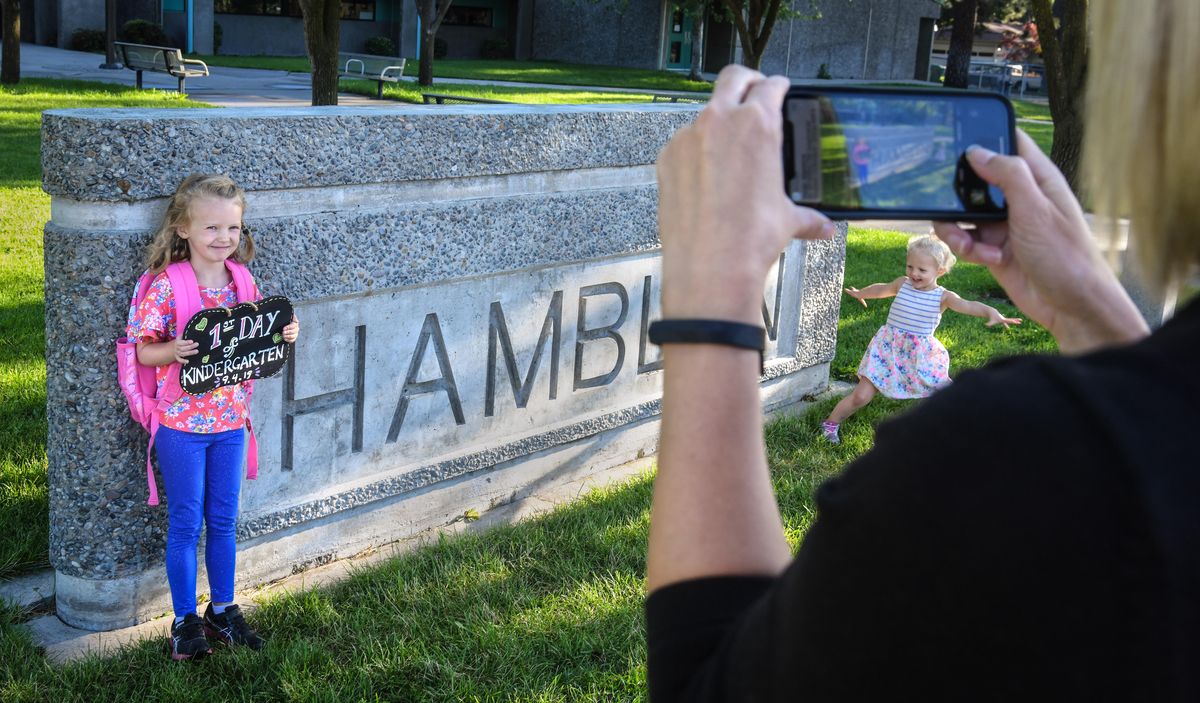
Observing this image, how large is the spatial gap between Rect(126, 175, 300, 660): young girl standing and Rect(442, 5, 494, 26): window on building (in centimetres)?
4025

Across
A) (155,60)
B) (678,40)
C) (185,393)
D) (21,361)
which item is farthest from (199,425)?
(678,40)

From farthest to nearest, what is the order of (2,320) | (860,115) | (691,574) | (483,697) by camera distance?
(2,320)
(483,697)
(860,115)
(691,574)

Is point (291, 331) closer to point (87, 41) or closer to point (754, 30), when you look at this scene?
point (754, 30)

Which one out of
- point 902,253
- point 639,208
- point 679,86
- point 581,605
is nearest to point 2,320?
point 639,208

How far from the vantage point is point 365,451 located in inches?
166

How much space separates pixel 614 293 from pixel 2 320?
3.40m

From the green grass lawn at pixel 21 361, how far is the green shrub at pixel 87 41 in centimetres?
2022

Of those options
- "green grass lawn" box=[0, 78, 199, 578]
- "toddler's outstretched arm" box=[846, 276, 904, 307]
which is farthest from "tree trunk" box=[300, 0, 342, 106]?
"toddler's outstretched arm" box=[846, 276, 904, 307]

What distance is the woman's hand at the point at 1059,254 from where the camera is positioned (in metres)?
1.36

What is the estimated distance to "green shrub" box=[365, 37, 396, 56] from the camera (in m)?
37.8

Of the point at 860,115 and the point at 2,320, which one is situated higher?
the point at 860,115

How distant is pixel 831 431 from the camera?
5.80 meters

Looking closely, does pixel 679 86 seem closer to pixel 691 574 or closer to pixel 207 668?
pixel 207 668

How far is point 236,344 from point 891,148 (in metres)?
2.48
